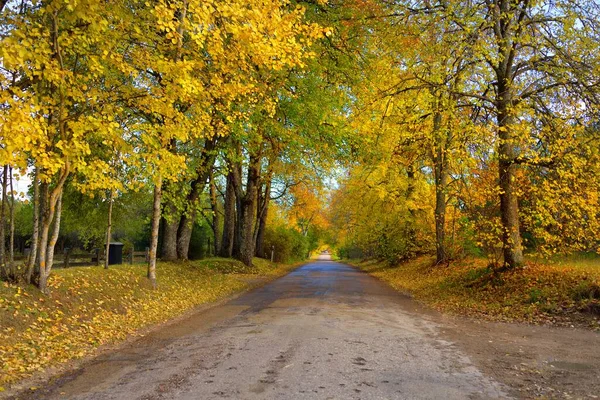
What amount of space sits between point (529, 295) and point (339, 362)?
283 inches

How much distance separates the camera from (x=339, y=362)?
230 inches

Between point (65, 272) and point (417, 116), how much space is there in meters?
10.3

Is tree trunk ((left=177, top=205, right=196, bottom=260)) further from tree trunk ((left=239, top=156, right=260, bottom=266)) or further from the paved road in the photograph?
the paved road

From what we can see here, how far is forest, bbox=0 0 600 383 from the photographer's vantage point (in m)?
7.26

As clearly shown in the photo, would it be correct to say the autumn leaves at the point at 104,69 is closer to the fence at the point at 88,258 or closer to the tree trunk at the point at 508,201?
the tree trunk at the point at 508,201

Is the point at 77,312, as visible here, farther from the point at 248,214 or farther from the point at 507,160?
the point at 248,214

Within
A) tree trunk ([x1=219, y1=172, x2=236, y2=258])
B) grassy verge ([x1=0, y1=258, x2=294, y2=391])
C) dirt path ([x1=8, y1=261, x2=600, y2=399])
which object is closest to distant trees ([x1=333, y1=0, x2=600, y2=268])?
dirt path ([x1=8, y1=261, x2=600, y2=399])

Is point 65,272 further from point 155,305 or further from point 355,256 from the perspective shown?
point 355,256

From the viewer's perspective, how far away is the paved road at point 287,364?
15.6 ft

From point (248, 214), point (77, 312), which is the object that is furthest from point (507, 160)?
point (248, 214)

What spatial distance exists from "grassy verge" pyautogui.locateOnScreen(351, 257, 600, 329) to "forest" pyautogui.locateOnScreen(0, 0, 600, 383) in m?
0.25

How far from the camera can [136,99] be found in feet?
27.7

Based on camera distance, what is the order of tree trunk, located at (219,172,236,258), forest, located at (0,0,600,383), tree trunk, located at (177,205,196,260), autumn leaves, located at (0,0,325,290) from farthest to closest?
tree trunk, located at (219,172,236,258) → tree trunk, located at (177,205,196,260) → forest, located at (0,0,600,383) → autumn leaves, located at (0,0,325,290)

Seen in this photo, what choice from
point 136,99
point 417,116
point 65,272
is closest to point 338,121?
point 417,116
